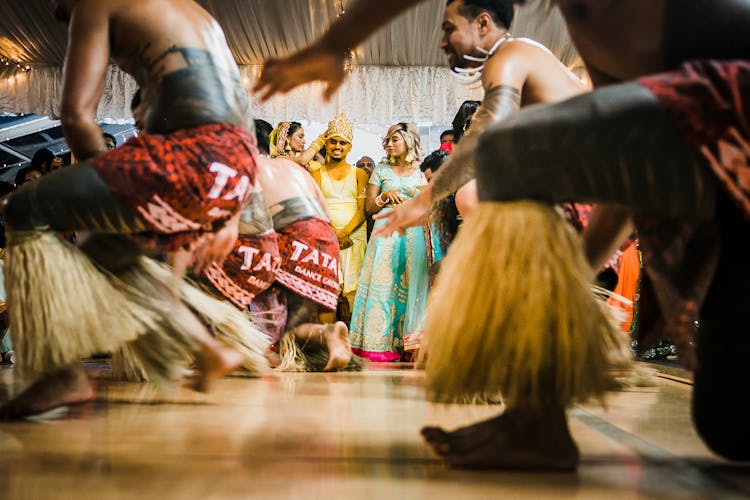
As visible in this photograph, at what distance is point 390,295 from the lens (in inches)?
178

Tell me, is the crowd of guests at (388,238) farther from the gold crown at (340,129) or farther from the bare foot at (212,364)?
the bare foot at (212,364)

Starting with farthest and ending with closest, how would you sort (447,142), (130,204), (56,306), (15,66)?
1. (15,66)
2. (447,142)
3. (130,204)
4. (56,306)

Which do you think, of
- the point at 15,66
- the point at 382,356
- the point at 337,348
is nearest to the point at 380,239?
the point at 382,356

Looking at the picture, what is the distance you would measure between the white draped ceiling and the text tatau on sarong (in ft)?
17.0

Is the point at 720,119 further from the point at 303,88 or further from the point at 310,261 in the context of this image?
the point at 303,88

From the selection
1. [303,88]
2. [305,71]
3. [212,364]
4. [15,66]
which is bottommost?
[212,364]

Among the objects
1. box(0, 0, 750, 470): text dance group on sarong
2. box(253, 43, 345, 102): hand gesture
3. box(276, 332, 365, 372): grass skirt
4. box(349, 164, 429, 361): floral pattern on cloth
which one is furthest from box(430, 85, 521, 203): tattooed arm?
box(349, 164, 429, 361): floral pattern on cloth

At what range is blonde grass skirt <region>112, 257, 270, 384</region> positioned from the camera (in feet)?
6.13

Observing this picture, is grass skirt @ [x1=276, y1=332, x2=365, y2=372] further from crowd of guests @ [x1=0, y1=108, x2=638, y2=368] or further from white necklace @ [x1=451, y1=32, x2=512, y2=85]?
white necklace @ [x1=451, y1=32, x2=512, y2=85]

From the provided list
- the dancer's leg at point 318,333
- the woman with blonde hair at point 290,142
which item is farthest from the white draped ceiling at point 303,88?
the dancer's leg at point 318,333

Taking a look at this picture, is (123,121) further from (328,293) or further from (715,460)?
(715,460)

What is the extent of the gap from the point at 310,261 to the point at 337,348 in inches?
19.6

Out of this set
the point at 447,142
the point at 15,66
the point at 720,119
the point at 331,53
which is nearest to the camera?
the point at 720,119

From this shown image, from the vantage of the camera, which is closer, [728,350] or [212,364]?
[728,350]
